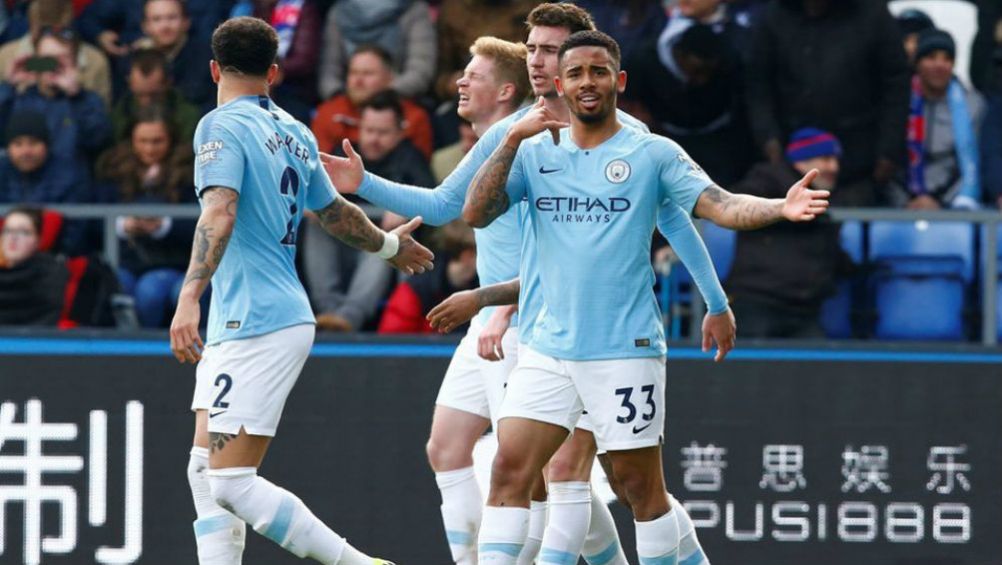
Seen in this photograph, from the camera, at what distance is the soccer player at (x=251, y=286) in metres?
7.54

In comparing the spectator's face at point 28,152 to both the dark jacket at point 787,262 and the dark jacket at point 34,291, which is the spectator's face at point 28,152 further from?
the dark jacket at point 787,262

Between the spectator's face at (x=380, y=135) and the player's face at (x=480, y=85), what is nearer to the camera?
the player's face at (x=480, y=85)

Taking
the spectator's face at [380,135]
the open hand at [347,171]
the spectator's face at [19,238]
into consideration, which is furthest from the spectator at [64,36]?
the open hand at [347,171]

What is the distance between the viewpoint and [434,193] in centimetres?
807

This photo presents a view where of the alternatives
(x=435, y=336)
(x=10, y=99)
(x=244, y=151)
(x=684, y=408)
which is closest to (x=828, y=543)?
(x=684, y=408)

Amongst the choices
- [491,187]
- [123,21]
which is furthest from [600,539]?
[123,21]

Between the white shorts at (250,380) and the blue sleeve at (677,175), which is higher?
the blue sleeve at (677,175)

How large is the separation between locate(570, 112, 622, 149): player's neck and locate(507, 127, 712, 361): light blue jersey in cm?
2

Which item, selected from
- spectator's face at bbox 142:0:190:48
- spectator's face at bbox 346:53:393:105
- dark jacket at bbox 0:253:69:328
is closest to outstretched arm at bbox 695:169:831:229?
spectator's face at bbox 346:53:393:105

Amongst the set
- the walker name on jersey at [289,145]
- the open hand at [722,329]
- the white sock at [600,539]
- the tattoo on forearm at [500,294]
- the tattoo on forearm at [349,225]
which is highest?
the walker name on jersey at [289,145]

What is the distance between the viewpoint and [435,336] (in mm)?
10508

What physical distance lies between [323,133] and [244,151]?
3594 millimetres

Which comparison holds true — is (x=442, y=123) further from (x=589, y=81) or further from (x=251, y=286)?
(x=589, y=81)

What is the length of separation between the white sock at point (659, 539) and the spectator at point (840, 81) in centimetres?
355
